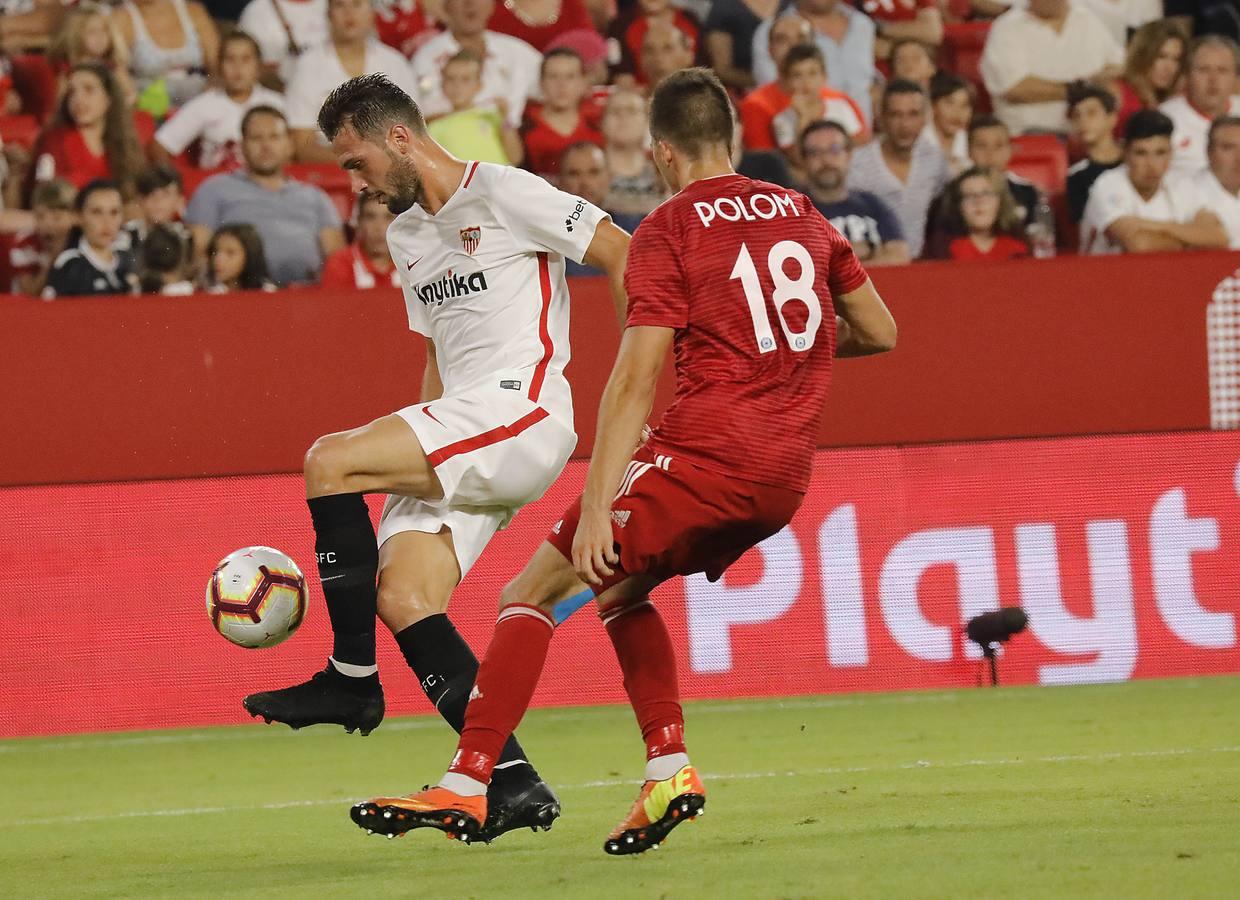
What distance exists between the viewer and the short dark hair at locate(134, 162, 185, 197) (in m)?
10.6

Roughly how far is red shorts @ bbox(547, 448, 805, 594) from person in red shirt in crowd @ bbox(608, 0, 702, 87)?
7.77m

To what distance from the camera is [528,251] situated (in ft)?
18.4

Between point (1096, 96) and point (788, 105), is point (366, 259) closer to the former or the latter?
point (788, 105)

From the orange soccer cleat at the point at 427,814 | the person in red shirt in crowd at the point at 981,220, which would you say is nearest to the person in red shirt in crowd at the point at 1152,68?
the person in red shirt in crowd at the point at 981,220

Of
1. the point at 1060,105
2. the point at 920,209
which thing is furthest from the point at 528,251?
the point at 1060,105

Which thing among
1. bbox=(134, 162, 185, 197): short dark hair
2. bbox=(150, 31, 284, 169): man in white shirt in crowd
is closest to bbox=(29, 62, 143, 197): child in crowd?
bbox=(134, 162, 185, 197): short dark hair

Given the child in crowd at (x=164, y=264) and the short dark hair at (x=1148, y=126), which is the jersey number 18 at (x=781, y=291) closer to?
the child in crowd at (x=164, y=264)

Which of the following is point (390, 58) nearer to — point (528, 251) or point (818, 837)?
point (528, 251)

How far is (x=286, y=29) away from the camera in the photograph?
12.2 m

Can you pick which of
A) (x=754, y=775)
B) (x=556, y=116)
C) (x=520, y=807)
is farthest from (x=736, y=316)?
(x=556, y=116)

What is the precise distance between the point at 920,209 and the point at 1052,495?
7.10ft

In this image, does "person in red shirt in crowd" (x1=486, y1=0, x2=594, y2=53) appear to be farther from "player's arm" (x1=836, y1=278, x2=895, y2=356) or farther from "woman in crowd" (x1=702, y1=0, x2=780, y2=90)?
"player's arm" (x1=836, y1=278, x2=895, y2=356)

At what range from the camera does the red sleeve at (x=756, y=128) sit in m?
11.6

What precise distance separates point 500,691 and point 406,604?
0.57m
